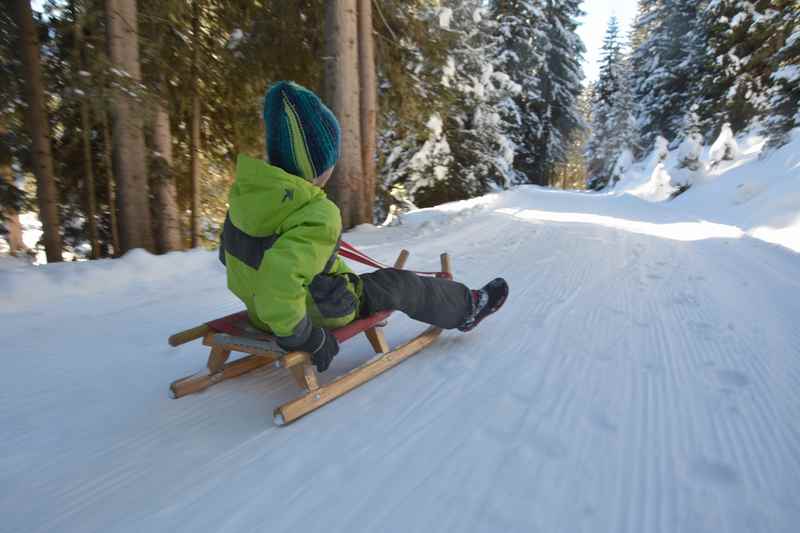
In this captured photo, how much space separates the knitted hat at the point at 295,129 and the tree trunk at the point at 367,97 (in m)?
5.41

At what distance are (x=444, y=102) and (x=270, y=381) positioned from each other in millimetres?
7420

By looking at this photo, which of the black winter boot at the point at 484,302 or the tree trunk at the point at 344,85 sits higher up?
the tree trunk at the point at 344,85

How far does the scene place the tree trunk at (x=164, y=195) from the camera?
5.48 m

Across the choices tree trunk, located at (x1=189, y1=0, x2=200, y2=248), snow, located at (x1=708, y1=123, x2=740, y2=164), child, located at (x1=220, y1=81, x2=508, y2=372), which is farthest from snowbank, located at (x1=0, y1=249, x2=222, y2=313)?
snow, located at (x1=708, y1=123, x2=740, y2=164)

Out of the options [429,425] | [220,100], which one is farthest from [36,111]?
[429,425]

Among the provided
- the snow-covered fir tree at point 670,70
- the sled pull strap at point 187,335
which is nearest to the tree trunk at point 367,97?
the sled pull strap at point 187,335

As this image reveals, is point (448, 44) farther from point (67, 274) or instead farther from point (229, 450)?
point (229, 450)

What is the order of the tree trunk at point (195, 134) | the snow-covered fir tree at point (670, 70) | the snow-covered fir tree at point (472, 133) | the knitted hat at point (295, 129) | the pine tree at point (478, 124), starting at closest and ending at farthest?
the knitted hat at point (295, 129) < the tree trunk at point (195, 134) < the snow-covered fir tree at point (472, 133) < the pine tree at point (478, 124) < the snow-covered fir tree at point (670, 70)

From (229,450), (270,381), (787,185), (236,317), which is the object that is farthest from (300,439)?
(787,185)

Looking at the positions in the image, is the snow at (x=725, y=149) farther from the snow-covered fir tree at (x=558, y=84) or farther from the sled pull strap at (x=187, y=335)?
the sled pull strap at (x=187, y=335)

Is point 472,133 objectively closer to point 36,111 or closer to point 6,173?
point 36,111

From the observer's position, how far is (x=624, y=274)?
185 inches

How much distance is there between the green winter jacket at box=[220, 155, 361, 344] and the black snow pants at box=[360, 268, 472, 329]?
437mm

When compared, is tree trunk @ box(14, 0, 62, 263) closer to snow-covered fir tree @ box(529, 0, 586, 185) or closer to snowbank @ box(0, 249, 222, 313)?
snowbank @ box(0, 249, 222, 313)
